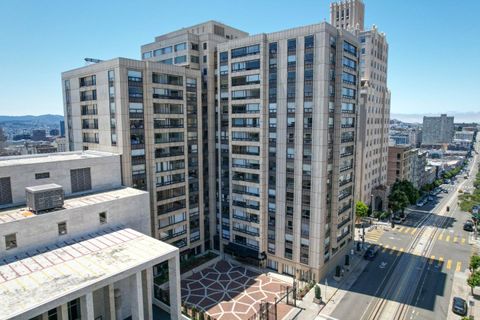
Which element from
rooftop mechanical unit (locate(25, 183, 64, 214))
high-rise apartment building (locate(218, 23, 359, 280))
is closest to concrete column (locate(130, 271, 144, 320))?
rooftop mechanical unit (locate(25, 183, 64, 214))

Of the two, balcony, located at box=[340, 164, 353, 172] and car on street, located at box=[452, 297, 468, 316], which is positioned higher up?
balcony, located at box=[340, 164, 353, 172]

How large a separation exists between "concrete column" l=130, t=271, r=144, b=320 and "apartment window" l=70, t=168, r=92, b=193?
21874 millimetres

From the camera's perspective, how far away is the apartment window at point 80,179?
1851 inches

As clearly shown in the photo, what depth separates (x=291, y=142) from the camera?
188 feet

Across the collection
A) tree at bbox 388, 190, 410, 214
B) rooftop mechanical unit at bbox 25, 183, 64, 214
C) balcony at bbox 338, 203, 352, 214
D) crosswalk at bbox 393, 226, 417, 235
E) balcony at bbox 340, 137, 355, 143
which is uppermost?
balcony at bbox 340, 137, 355, 143

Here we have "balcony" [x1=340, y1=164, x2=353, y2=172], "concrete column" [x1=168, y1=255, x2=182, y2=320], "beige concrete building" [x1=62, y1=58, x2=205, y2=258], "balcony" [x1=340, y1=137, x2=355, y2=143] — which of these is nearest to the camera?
"concrete column" [x1=168, y1=255, x2=182, y2=320]

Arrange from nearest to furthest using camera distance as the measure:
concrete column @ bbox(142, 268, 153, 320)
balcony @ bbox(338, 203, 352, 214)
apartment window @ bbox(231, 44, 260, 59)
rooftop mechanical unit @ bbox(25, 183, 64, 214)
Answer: concrete column @ bbox(142, 268, 153, 320) < rooftop mechanical unit @ bbox(25, 183, 64, 214) < apartment window @ bbox(231, 44, 260, 59) < balcony @ bbox(338, 203, 352, 214)

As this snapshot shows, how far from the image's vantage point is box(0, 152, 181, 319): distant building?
28.3 m

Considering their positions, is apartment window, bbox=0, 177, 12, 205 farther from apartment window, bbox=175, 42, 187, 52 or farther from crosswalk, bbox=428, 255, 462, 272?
crosswalk, bbox=428, 255, 462, 272

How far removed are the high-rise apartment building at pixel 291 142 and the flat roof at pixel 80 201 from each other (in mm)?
24813

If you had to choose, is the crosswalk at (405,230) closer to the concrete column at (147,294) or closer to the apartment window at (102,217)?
the concrete column at (147,294)

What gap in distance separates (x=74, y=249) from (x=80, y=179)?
50.3 ft

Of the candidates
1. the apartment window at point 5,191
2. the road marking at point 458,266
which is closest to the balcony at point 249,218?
the apartment window at point 5,191

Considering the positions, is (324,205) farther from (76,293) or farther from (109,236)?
(76,293)
